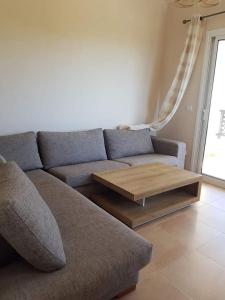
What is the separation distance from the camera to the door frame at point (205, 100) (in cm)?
362

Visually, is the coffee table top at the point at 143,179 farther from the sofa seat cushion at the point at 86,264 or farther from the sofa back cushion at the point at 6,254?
the sofa back cushion at the point at 6,254

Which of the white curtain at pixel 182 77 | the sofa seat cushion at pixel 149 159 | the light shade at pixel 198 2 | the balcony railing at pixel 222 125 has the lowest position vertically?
the sofa seat cushion at pixel 149 159

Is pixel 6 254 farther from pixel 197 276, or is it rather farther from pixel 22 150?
pixel 22 150

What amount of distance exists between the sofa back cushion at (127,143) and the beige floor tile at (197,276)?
1.77 meters

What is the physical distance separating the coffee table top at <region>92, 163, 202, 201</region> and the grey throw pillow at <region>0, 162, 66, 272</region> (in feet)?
3.93

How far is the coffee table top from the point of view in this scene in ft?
7.84

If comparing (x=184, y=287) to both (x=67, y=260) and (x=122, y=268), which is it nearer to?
(x=122, y=268)

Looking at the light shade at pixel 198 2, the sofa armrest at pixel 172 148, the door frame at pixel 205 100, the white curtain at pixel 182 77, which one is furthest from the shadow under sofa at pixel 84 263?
the door frame at pixel 205 100

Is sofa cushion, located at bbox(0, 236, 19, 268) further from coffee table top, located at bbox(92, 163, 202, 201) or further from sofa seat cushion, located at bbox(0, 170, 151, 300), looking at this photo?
coffee table top, located at bbox(92, 163, 202, 201)

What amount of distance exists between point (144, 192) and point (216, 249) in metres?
0.79

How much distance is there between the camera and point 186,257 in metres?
2.07

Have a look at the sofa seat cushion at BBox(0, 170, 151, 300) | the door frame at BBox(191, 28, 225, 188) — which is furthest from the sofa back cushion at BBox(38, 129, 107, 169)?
the door frame at BBox(191, 28, 225, 188)

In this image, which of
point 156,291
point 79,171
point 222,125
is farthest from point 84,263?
point 222,125

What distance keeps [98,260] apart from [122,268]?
5.7 inches
